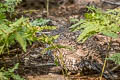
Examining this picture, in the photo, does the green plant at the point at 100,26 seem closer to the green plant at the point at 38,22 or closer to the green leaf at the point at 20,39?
the green leaf at the point at 20,39

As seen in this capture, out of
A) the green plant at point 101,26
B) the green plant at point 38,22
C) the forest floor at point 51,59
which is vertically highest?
the green plant at point 101,26

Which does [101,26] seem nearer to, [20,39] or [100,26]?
[100,26]

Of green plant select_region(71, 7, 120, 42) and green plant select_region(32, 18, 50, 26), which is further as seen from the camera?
green plant select_region(32, 18, 50, 26)

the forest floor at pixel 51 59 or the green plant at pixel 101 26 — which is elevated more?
the green plant at pixel 101 26

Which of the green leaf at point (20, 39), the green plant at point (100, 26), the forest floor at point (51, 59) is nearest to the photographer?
the green leaf at point (20, 39)

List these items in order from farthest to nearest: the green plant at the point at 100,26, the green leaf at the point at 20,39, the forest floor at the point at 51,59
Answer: the forest floor at the point at 51,59, the green plant at the point at 100,26, the green leaf at the point at 20,39

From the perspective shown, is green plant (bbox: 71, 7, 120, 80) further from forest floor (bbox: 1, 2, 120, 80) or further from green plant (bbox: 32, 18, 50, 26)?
green plant (bbox: 32, 18, 50, 26)

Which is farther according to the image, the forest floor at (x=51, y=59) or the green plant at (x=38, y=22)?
the green plant at (x=38, y=22)

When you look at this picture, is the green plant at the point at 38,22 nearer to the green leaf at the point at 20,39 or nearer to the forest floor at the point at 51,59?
the forest floor at the point at 51,59

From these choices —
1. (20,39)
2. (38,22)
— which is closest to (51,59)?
(38,22)

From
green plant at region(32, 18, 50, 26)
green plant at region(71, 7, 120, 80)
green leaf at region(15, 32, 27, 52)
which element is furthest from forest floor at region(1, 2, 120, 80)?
green leaf at region(15, 32, 27, 52)

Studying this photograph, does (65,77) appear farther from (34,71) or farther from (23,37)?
(23,37)

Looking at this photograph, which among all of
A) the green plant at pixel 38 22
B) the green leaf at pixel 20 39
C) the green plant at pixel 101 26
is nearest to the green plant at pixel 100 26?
the green plant at pixel 101 26

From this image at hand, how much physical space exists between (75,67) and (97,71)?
10.3 inches
